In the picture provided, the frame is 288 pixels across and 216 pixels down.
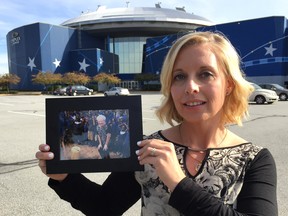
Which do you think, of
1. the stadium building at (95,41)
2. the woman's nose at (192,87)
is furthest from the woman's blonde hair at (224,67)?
the stadium building at (95,41)

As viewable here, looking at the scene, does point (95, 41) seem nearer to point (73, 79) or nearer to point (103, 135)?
point (73, 79)

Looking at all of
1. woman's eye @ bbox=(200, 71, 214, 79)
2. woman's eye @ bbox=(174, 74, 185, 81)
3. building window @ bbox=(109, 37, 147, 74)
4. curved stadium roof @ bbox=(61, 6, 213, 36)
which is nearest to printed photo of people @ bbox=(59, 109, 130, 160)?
woman's eye @ bbox=(174, 74, 185, 81)

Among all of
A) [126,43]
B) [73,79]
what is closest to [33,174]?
[73,79]

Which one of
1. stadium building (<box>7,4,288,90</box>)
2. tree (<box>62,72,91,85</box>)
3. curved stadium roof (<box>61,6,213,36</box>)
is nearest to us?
stadium building (<box>7,4,288,90</box>)

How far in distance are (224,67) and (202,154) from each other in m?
0.41

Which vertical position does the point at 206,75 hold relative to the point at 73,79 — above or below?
above

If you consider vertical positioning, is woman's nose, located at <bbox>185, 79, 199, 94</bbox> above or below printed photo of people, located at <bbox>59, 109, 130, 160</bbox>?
Result: above

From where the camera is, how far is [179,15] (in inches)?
2785

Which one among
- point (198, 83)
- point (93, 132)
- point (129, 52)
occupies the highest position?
point (129, 52)

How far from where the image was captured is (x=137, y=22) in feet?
217

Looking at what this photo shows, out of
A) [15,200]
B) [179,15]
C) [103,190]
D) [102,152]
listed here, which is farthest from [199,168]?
[179,15]

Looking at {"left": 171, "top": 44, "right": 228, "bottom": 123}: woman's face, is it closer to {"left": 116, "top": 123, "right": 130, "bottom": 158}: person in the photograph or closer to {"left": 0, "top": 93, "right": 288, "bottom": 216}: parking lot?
{"left": 116, "top": 123, "right": 130, "bottom": 158}: person in the photograph

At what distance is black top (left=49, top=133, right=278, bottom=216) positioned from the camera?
1.11m

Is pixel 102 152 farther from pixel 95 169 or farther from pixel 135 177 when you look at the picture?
pixel 135 177
